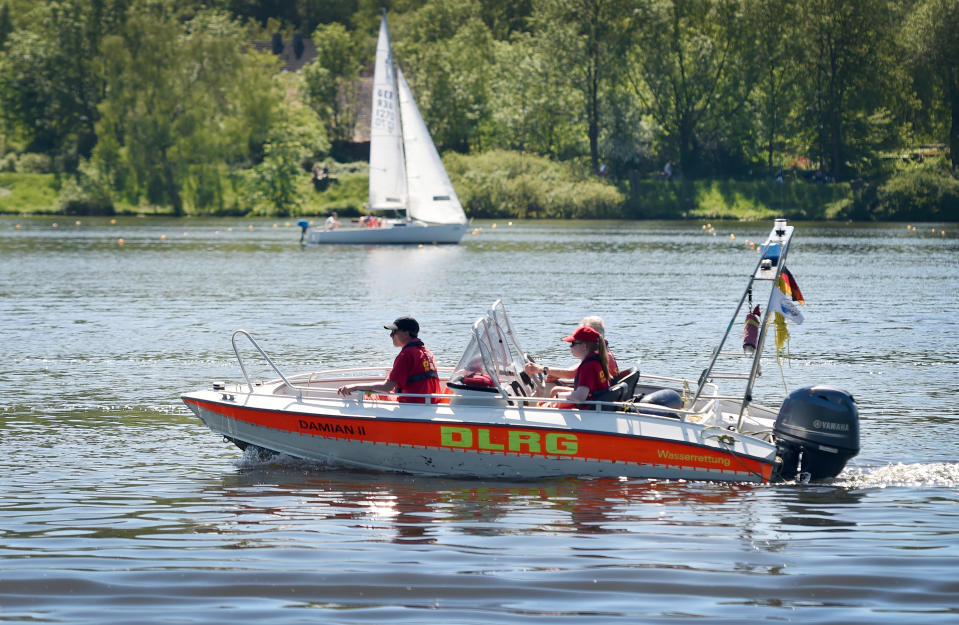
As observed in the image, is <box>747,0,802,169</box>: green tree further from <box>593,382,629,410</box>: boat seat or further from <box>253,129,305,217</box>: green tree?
<box>593,382,629,410</box>: boat seat

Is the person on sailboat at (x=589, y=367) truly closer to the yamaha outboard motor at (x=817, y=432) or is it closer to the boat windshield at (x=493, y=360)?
the boat windshield at (x=493, y=360)

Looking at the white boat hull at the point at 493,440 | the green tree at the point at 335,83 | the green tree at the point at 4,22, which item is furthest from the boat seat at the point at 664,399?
the green tree at the point at 4,22

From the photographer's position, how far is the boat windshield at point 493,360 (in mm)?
13266

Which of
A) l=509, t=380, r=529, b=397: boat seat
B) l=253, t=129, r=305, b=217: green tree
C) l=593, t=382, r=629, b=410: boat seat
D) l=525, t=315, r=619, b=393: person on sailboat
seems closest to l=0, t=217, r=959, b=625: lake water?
l=593, t=382, r=629, b=410: boat seat

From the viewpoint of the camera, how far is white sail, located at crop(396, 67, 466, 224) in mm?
62000

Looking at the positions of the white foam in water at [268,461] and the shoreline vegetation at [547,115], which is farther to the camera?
the shoreline vegetation at [547,115]

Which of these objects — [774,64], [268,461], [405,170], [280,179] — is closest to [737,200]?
[774,64]

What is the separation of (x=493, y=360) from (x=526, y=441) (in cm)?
104

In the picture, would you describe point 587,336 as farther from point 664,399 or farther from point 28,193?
point 28,193

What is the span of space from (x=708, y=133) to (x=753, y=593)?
274 ft

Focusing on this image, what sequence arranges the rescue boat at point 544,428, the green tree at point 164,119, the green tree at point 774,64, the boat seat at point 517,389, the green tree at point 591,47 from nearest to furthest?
the rescue boat at point 544,428, the boat seat at point 517,389, the green tree at point 774,64, the green tree at point 591,47, the green tree at point 164,119

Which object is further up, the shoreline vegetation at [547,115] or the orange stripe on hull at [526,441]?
the shoreline vegetation at [547,115]

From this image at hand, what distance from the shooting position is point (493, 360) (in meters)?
13.6

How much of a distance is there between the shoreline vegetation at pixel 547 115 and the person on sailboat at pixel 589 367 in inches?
2900
